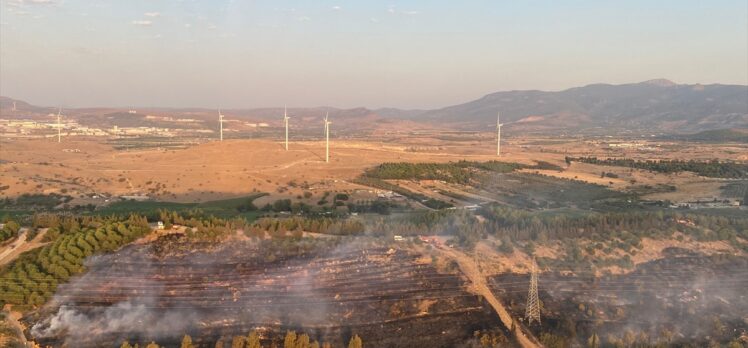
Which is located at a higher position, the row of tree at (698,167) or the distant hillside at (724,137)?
the distant hillside at (724,137)

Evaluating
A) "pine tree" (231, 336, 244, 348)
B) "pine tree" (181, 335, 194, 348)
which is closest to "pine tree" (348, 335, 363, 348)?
"pine tree" (231, 336, 244, 348)

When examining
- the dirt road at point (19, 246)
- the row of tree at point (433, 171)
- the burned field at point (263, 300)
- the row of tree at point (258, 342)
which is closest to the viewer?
the row of tree at point (258, 342)

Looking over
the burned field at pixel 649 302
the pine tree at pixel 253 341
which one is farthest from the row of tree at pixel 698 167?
the pine tree at pixel 253 341

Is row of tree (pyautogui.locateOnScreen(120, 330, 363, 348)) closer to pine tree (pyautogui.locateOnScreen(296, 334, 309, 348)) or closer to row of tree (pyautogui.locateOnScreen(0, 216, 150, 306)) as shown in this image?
pine tree (pyautogui.locateOnScreen(296, 334, 309, 348))

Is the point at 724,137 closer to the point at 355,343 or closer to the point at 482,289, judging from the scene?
the point at 482,289

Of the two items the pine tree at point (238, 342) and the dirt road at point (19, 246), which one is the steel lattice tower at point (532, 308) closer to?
the pine tree at point (238, 342)

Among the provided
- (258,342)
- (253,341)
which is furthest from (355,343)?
(253,341)
